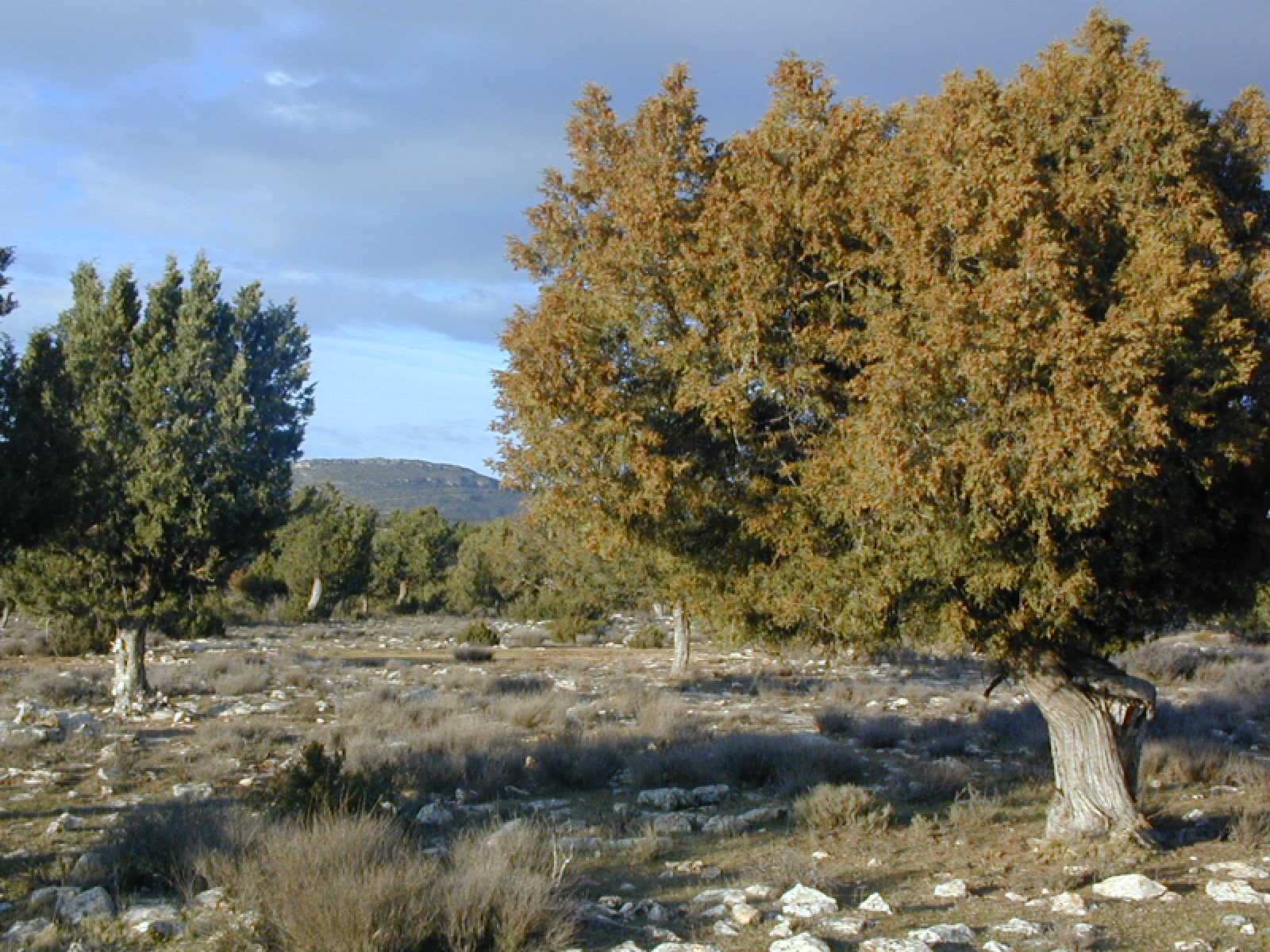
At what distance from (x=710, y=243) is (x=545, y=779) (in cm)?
851

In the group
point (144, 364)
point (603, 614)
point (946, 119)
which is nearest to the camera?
point (946, 119)

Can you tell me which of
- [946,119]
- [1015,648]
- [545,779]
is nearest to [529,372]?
[946,119]

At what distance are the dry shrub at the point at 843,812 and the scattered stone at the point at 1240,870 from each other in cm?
310

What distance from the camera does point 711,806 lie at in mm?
13375

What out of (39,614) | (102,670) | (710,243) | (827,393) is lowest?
(102,670)

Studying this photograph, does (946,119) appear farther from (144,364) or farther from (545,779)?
(144,364)

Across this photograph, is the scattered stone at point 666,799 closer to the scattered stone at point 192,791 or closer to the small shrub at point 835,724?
the scattered stone at point 192,791

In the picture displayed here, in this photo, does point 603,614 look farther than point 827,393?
Yes

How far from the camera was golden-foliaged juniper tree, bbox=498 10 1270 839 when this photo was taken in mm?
7637

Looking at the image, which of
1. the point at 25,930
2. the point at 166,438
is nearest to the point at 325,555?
the point at 166,438

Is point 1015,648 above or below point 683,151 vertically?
below

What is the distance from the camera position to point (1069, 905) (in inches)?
318

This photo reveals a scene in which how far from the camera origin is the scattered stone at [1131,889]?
834 cm

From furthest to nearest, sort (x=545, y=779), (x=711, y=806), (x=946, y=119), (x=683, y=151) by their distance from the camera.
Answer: (x=545, y=779) → (x=711, y=806) → (x=683, y=151) → (x=946, y=119)
